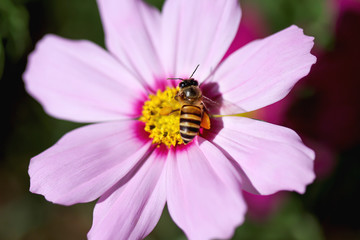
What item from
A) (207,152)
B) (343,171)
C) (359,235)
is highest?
(207,152)

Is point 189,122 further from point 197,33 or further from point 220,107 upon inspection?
point 197,33

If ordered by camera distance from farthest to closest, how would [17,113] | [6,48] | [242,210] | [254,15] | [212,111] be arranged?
[17,113] → [254,15] → [6,48] → [212,111] → [242,210]

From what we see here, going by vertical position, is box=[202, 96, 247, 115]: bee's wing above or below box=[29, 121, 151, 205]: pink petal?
above

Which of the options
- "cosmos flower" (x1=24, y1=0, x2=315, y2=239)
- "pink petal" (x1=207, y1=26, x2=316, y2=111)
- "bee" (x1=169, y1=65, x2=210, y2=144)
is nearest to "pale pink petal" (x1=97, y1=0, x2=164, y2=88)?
"cosmos flower" (x1=24, y1=0, x2=315, y2=239)

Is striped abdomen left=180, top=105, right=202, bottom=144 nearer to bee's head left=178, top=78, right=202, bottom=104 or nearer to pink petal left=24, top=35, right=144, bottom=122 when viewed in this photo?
bee's head left=178, top=78, right=202, bottom=104

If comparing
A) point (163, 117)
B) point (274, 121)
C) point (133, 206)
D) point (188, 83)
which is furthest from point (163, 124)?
point (274, 121)

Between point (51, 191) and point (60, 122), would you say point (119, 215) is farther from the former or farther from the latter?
point (60, 122)

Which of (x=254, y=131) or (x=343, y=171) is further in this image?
(x=343, y=171)

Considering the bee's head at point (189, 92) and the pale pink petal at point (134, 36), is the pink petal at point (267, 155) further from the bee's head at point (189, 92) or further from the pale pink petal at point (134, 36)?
the pale pink petal at point (134, 36)

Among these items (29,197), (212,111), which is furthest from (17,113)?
(212,111)
